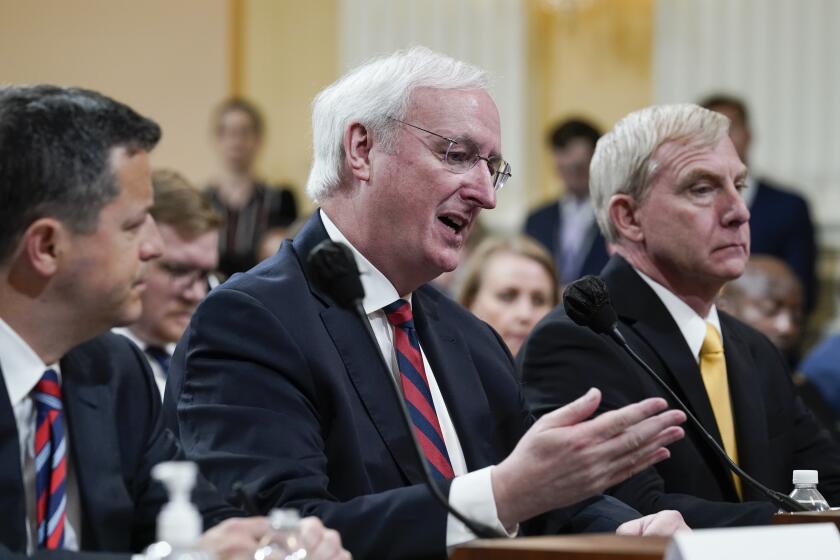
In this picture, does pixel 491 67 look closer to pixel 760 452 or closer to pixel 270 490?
pixel 760 452

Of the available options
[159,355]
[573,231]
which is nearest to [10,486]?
[159,355]

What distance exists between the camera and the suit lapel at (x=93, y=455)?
93.8 inches

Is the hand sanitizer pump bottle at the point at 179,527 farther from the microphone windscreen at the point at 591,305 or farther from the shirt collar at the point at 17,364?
the microphone windscreen at the point at 591,305

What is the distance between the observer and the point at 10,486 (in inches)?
89.5

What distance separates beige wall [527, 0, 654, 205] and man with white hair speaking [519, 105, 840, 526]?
173 inches

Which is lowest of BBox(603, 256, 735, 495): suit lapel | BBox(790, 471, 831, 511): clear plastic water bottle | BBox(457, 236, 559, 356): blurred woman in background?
BBox(457, 236, 559, 356): blurred woman in background

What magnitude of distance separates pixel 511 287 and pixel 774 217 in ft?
6.74

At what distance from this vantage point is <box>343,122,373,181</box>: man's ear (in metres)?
3.17

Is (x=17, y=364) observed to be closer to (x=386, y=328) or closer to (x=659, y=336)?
(x=386, y=328)

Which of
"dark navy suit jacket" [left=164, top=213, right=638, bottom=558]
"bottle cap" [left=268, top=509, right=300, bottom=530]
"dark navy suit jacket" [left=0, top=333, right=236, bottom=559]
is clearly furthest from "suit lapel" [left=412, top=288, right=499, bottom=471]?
"bottle cap" [left=268, top=509, right=300, bottom=530]

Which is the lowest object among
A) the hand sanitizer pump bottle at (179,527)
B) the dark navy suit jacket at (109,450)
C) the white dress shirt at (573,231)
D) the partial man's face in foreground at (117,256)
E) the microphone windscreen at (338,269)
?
the white dress shirt at (573,231)

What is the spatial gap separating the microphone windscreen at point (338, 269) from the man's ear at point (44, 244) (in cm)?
46

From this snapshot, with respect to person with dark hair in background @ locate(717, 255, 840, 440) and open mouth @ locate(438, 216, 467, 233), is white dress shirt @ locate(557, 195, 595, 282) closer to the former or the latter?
person with dark hair in background @ locate(717, 255, 840, 440)

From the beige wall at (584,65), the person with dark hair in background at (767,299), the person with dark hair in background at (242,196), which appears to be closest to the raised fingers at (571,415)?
the person with dark hair in background at (767,299)
